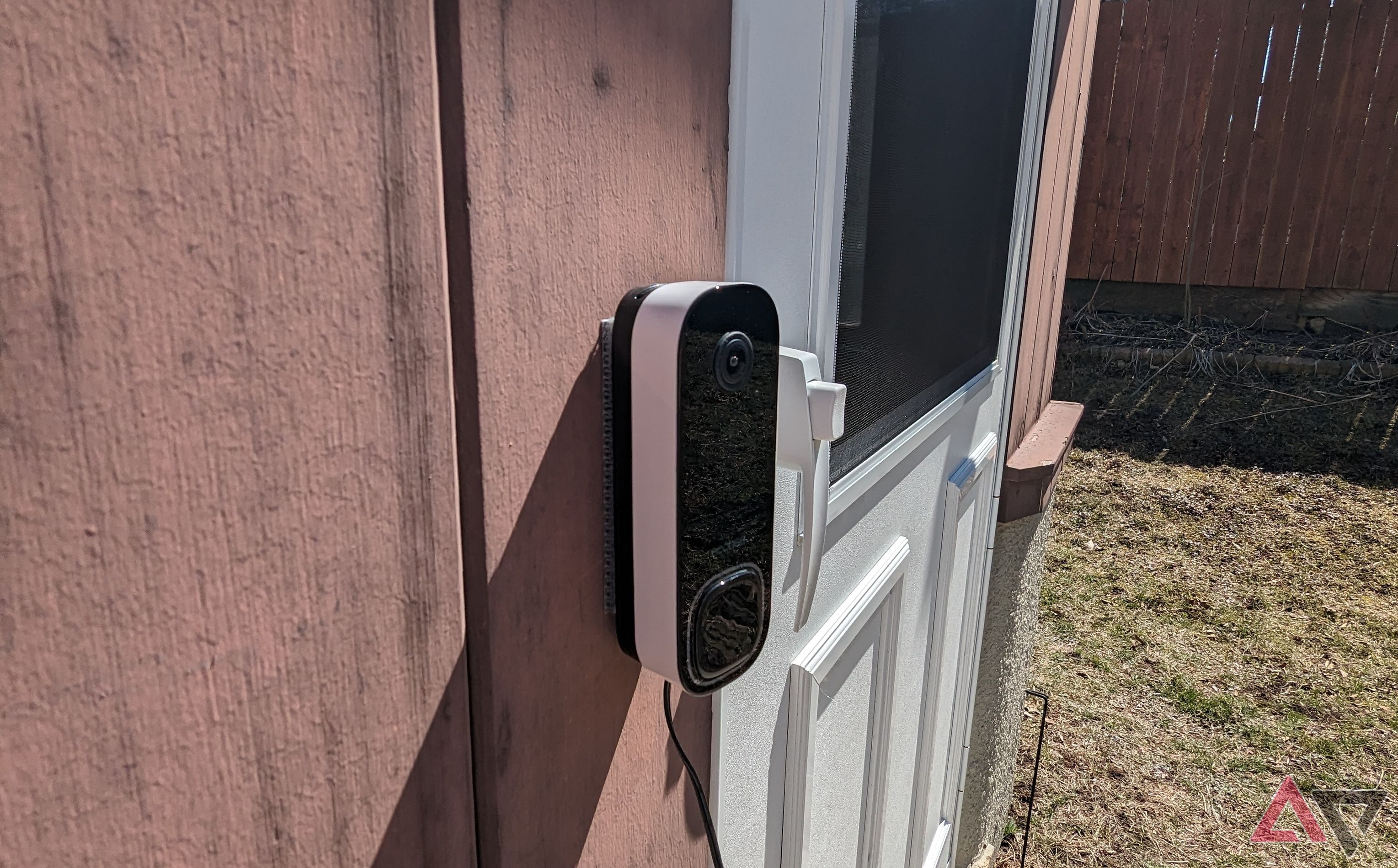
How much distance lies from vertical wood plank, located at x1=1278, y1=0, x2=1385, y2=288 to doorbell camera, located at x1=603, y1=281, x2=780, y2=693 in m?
7.19

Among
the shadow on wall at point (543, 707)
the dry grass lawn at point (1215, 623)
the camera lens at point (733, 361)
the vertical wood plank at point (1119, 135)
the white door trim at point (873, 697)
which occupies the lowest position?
the dry grass lawn at point (1215, 623)

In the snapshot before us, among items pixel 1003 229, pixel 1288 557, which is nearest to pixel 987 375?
pixel 1003 229

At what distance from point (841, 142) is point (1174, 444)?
17.2ft

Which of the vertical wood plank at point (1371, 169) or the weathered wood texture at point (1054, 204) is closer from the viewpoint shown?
the weathered wood texture at point (1054, 204)

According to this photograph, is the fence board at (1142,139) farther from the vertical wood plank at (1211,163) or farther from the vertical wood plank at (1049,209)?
the vertical wood plank at (1049,209)

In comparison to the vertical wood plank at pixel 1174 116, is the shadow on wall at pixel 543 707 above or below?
below

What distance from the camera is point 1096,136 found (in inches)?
262

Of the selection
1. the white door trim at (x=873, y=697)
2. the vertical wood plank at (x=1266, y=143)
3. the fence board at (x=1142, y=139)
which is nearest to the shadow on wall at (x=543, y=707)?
the white door trim at (x=873, y=697)

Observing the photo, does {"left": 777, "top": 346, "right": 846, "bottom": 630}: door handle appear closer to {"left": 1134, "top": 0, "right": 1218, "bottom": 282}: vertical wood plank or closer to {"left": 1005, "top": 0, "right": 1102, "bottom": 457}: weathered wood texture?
{"left": 1005, "top": 0, "right": 1102, "bottom": 457}: weathered wood texture

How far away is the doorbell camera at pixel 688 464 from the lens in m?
0.46

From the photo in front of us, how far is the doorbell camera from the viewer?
0.46 meters

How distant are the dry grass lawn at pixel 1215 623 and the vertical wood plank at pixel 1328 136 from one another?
127 centimetres
